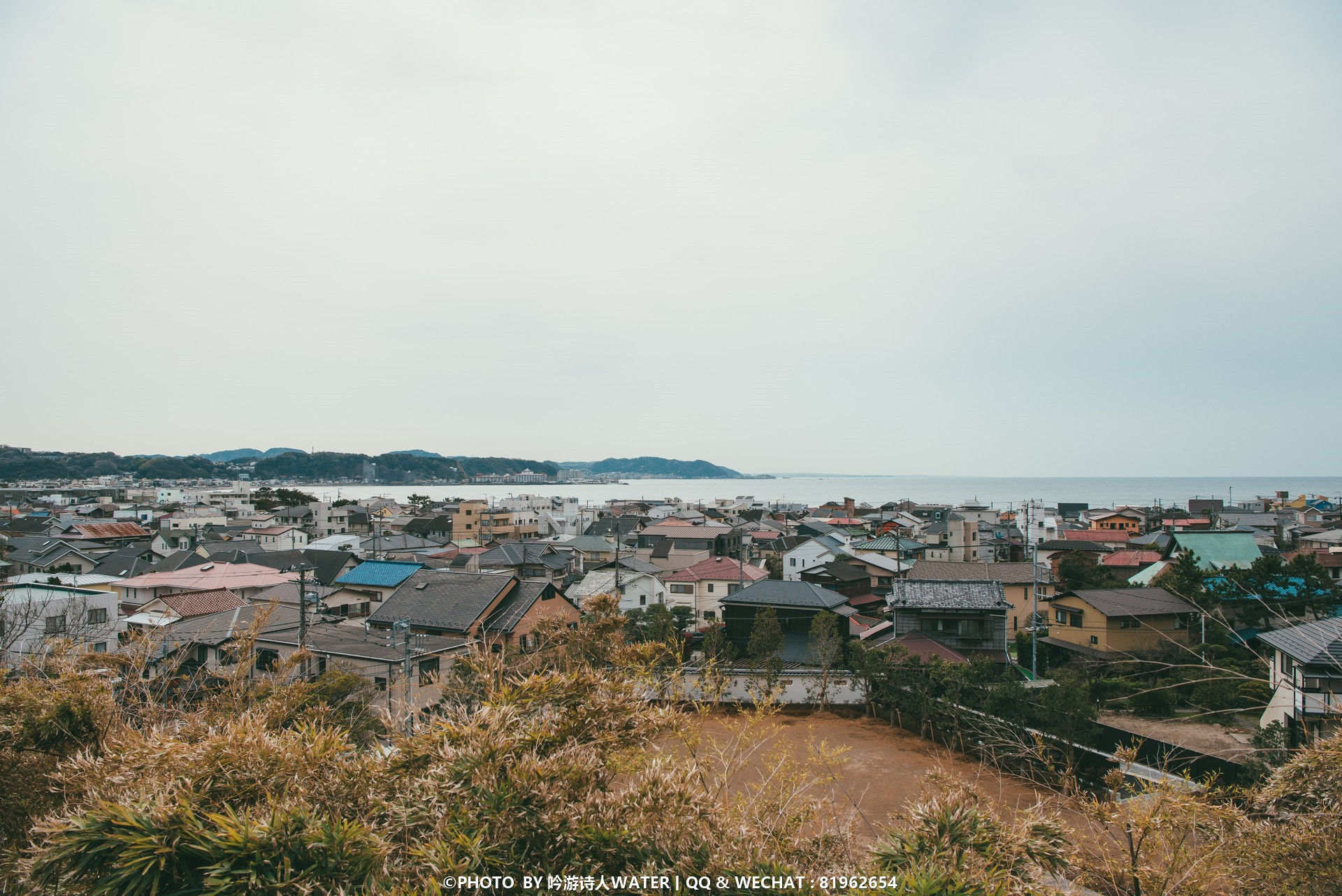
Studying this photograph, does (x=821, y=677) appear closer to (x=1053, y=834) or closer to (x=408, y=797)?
(x=1053, y=834)

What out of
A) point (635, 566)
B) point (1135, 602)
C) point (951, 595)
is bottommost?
point (635, 566)

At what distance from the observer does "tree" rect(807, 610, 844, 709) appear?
17188 mm

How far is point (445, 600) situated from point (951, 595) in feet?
50.7

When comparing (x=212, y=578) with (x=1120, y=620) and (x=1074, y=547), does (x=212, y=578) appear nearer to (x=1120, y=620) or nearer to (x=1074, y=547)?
(x=1120, y=620)

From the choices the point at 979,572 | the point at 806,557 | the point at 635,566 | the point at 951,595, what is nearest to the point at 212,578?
the point at 635,566

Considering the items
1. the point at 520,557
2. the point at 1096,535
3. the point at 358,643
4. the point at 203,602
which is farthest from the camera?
the point at 1096,535

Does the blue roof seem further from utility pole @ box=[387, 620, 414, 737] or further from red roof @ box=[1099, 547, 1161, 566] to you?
red roof @ box=[1099, 547, 1161, 566]

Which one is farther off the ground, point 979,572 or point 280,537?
point 979,572

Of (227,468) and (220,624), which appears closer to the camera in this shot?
(220,624)

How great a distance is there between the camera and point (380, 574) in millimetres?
24625

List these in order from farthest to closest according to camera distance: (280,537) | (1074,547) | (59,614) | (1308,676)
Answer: (280,537)
(1074,547)
(59,614)
(1308,676)

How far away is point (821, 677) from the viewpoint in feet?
56.7

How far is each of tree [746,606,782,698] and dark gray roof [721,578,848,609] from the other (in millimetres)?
1443

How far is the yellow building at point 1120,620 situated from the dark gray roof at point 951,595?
116 inches
